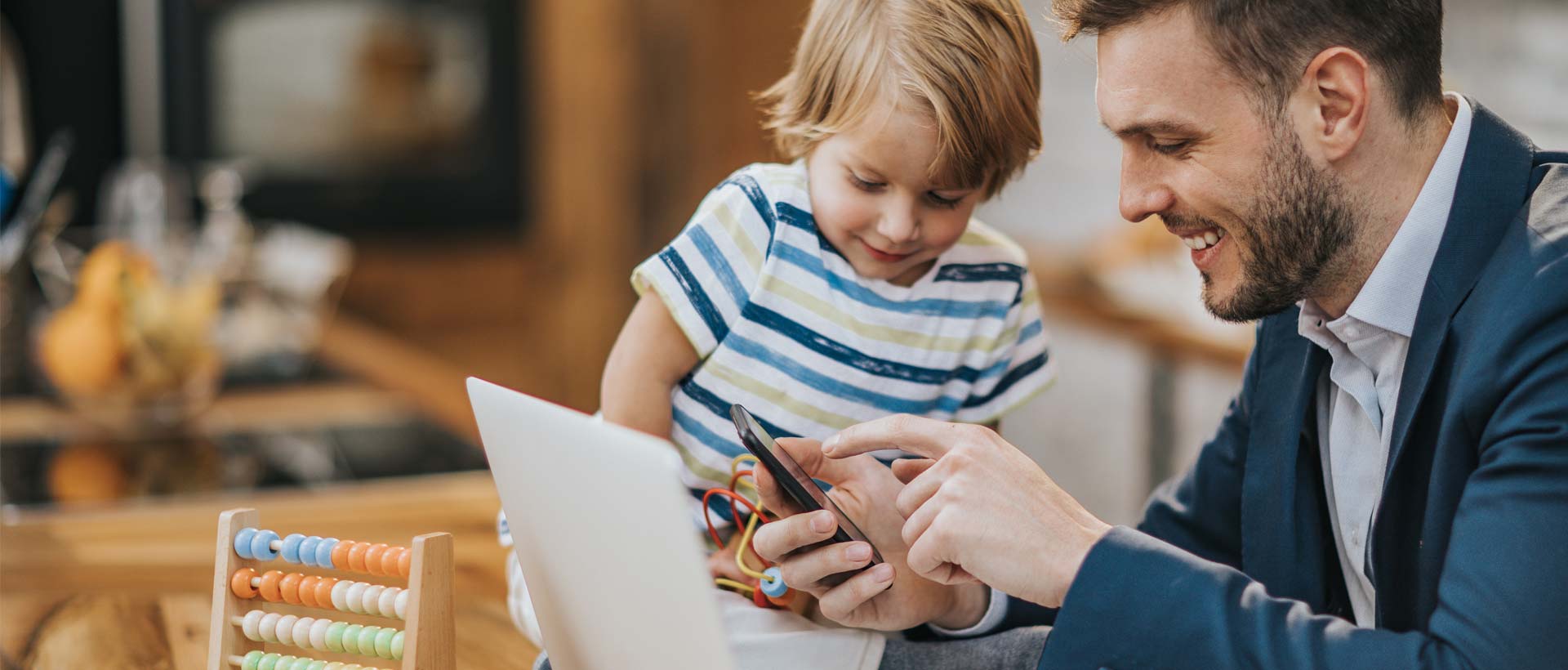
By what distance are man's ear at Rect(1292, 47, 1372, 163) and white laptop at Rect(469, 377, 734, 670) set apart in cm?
55

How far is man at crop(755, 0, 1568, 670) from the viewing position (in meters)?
0.85

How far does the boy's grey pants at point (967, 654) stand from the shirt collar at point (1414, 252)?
35 cm

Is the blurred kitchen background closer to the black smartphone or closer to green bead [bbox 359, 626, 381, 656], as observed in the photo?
green bead [bbox 359, 626, 381, 656]

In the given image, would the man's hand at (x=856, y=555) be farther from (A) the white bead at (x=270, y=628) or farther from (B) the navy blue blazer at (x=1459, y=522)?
(A) the white bead at (x=270, y=628)

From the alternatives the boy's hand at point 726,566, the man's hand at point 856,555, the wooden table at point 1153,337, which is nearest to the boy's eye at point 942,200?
the man's hand at point 856,555

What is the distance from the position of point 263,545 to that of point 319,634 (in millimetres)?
75

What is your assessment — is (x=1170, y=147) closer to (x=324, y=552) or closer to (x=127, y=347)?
(x=324, y=552)

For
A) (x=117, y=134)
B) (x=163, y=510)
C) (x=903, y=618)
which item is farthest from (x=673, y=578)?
(x=117, y=134)

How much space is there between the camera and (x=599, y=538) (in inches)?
31.0

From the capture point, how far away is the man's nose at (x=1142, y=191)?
103 centimetres

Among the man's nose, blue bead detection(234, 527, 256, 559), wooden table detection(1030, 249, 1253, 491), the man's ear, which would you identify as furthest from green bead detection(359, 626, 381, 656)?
wooden table detection(1030, 249, 1253, 491)

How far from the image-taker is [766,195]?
1169mm

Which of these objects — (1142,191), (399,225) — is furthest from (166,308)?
(399,225)

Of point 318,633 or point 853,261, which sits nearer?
point 318,633
